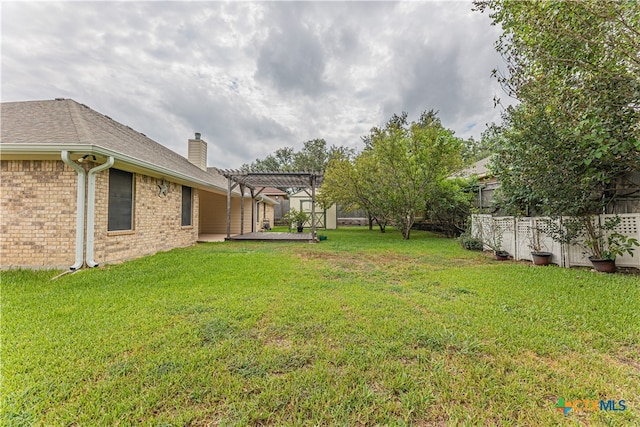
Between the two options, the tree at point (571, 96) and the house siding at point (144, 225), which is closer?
the tree at point (571, 96)

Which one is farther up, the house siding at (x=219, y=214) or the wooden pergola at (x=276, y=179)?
the wooden pergola at (x=276, y=179)

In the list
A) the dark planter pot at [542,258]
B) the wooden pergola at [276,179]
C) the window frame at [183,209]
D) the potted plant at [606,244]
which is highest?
the wooden pergola at [276,179]

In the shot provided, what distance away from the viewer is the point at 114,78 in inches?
348

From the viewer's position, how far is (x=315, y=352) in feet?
7.21

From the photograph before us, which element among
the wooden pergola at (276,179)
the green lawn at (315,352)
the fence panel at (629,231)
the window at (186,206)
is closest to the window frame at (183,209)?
the window at (186,206)

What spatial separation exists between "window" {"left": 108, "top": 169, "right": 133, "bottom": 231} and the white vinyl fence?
9.43 meters

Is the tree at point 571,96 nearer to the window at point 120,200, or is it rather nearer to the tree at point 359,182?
the tree at point 359,182

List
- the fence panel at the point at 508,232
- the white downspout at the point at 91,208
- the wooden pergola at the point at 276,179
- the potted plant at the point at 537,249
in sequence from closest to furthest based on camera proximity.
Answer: the white downspout at the point at 91,208 < the potted plant at the point at 537,249 < the fence panel at the point at 508,232 < the wooden pergola at the point at 276,179

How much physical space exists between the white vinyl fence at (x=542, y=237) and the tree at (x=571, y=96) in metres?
0.53

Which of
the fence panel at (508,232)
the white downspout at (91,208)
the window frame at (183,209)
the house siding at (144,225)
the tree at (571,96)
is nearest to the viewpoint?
the tree at (571,96)

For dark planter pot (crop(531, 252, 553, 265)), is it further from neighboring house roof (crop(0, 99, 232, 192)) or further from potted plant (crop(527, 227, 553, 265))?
neighboring house roof (crop(0, 99, 232, 192))

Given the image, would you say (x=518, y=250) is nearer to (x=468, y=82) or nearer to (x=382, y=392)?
(x=382, y=392)

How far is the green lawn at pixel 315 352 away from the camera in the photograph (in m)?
1.58

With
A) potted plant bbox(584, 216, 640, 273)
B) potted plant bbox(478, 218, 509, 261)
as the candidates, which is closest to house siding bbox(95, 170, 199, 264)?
potted plant bbox(478, 218, 509, 261)
